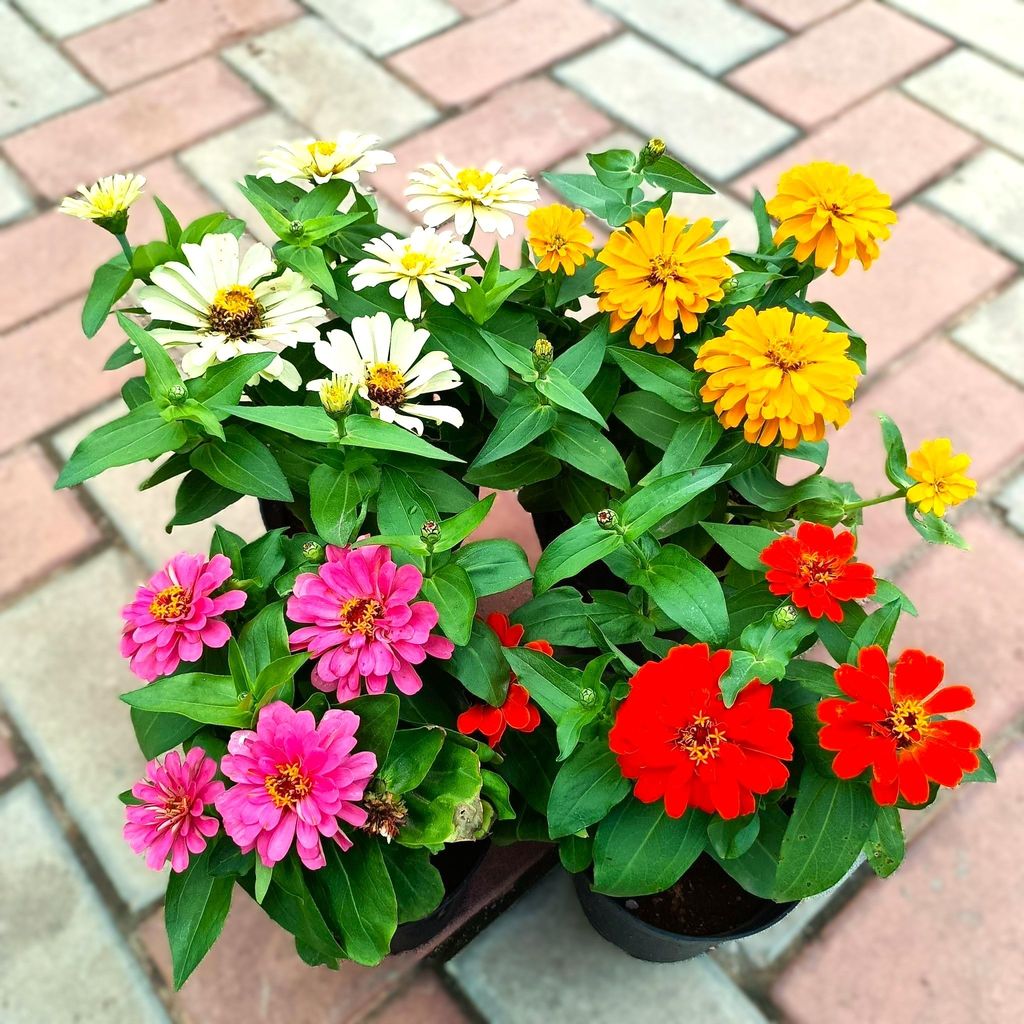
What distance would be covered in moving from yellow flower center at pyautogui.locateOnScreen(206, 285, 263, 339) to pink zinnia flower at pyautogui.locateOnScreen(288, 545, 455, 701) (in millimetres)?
258

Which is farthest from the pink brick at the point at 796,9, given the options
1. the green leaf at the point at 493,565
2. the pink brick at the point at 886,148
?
the green leaf at the point at 493,565

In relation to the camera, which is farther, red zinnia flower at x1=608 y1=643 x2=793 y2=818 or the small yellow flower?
the small yellow flower

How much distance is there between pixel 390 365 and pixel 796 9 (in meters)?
1.78

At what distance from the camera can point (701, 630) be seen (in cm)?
81

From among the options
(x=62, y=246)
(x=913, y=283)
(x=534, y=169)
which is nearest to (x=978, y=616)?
(x=913, y=283)

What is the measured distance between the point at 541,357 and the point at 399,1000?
2.60 feet

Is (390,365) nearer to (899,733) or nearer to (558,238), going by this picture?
(558,238)

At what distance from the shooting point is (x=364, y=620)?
0.76 metres

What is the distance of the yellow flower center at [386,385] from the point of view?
86 centimetres

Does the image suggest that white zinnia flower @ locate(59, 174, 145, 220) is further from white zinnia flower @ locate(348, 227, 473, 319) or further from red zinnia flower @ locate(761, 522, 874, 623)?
red zinnia flower @ locate(761, 522, 874, 623)

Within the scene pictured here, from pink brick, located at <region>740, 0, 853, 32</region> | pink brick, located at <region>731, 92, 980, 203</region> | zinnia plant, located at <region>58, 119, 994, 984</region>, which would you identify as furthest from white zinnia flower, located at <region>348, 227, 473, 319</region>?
pink brick, located at <region>740, 0, 853, 32</region>

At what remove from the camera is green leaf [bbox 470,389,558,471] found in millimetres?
891

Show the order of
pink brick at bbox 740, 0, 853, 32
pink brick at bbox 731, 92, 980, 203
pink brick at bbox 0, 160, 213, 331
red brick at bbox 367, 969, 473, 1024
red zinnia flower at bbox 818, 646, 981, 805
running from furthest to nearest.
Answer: pink brick at bbox 740, 0, 853, 32, pink brick at bbox 731, 92, 980, 203, pink brick at bbox 0, 160, 213, 331, red brick at bbox 367, 969, 473, 1024, red zinnia flower at bbox 818, 646, 981, 805

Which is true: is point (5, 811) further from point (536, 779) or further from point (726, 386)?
point (726, 386)
